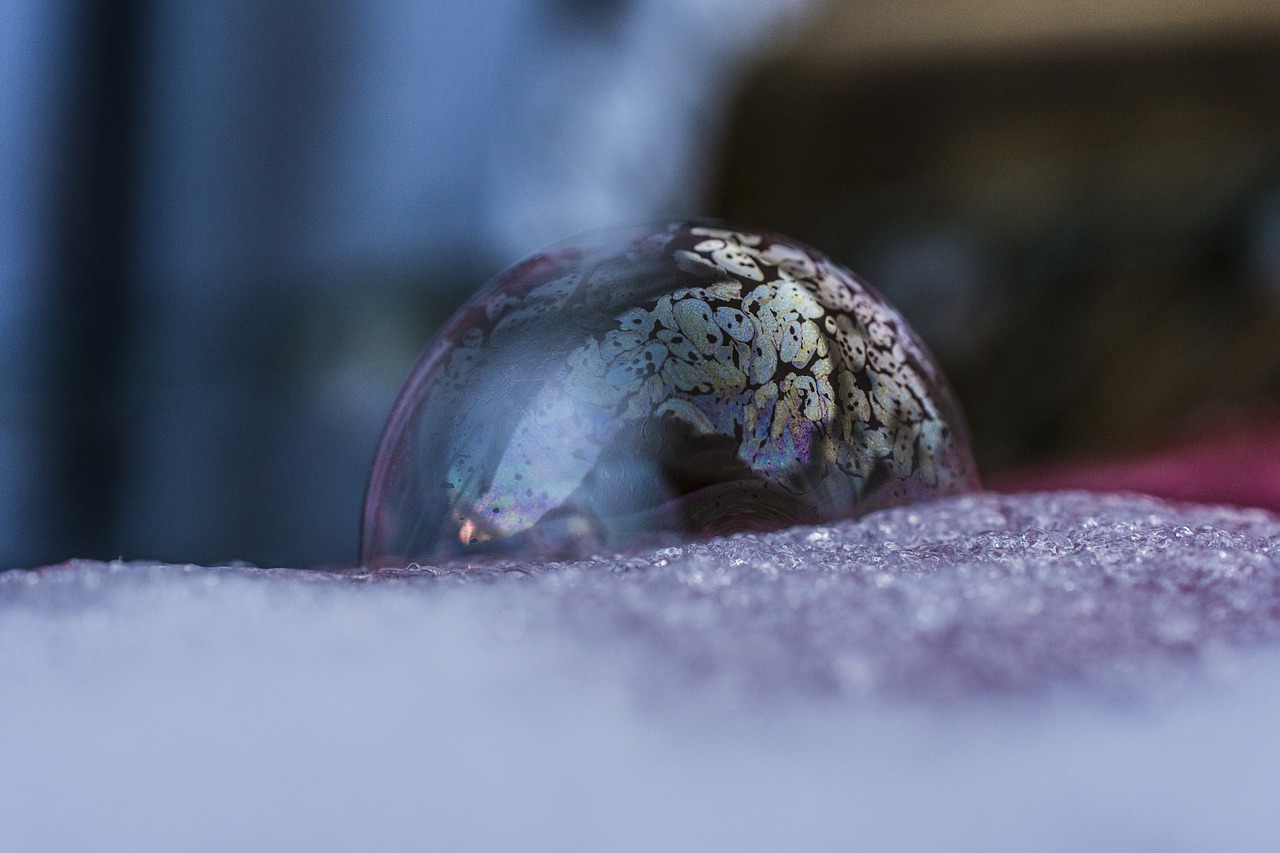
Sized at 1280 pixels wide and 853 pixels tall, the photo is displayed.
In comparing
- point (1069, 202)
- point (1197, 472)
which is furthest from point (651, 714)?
point (1069, 202)

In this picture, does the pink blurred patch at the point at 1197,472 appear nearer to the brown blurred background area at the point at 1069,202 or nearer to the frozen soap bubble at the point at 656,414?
the brown blurred background area at the point at 1069,202

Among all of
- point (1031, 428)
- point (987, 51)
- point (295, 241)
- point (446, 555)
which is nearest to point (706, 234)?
point (446, 555)

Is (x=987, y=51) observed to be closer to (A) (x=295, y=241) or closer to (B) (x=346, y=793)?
(A) (x=295, y=241)

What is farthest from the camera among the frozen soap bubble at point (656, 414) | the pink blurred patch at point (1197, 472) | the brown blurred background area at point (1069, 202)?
the brown blurred background area at point (1069, 202)

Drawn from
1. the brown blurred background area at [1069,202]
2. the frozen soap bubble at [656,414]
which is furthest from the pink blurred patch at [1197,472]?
the frozen soap bubble at [656,414]

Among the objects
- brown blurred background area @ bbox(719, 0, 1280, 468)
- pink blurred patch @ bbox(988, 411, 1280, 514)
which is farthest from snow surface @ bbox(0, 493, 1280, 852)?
brown blurred background area @ bbox(719, 0, 1280, 468)
